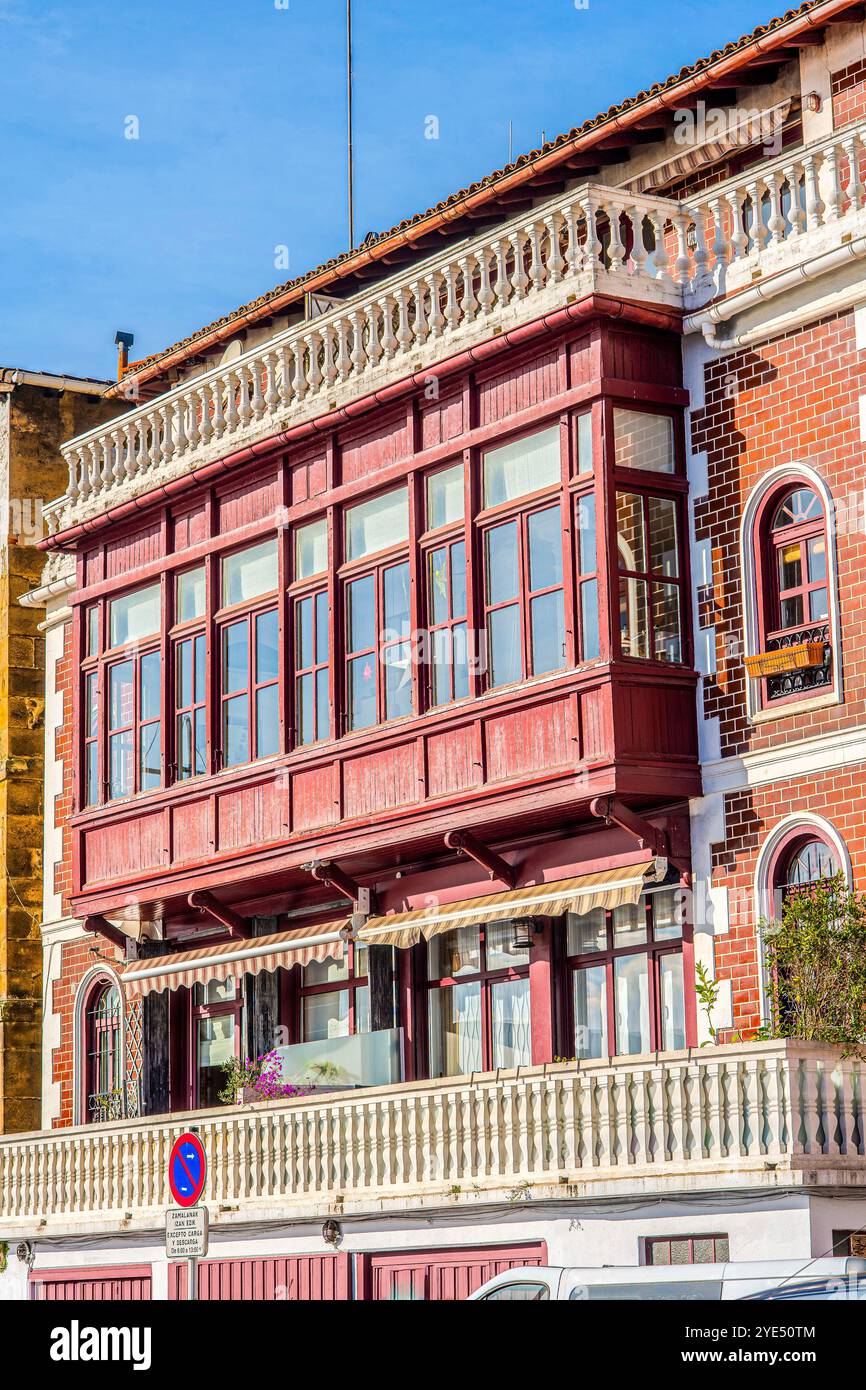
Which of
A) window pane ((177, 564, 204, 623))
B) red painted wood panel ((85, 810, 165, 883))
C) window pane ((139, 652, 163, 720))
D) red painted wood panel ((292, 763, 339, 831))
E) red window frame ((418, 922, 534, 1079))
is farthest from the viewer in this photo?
window pane ((139, 652, 163, 720))

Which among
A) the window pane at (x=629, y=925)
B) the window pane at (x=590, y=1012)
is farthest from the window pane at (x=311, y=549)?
the window pane at (x=590, y=1012)

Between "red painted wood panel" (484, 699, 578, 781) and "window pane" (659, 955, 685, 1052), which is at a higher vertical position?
"red painted wood panel" (484, 699, 578, 781)

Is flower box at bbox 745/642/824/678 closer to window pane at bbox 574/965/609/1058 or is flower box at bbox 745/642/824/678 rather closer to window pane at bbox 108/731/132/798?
window pane at bbox 574/965/609/1058

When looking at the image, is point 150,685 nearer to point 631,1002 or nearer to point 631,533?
point 631,533

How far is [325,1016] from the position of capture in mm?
24141

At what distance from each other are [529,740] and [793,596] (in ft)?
9.15

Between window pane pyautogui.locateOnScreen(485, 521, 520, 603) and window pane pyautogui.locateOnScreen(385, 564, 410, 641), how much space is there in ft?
3.94

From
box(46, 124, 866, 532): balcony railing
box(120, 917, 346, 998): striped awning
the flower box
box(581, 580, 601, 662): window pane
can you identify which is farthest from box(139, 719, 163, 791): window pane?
the flower box

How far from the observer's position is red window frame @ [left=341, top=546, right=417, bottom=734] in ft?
71.0

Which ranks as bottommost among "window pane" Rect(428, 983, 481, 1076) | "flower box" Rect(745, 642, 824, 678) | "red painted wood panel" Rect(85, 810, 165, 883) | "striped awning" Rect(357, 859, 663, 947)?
"window pane" Rect(428, 983, 481, 1076)

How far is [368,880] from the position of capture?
23.0 metres
